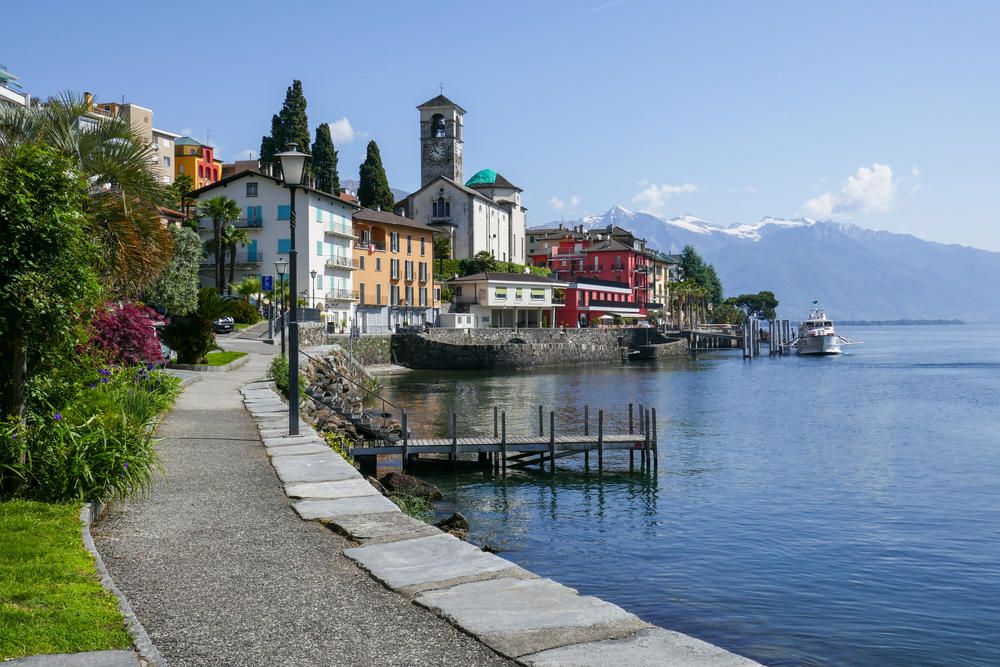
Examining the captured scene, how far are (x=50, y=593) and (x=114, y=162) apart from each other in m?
16.7

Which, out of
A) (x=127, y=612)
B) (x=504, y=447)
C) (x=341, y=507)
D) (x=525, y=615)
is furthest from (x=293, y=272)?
(x=525, y=615)

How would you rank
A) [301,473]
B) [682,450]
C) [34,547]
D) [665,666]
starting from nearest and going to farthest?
[665,666] < [34,547] < [301,473] < [682,450]

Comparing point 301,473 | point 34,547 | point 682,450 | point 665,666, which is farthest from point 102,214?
point 682,450

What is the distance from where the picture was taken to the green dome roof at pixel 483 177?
402ft

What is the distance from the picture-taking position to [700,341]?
125000 millimetres

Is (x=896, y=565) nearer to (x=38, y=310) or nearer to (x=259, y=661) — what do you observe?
(x=259, y=661)

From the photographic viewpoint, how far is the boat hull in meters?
113

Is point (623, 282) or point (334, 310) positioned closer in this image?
point (334, 310)

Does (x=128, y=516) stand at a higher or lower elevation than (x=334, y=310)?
lower

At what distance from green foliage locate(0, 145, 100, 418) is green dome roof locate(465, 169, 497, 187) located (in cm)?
11382

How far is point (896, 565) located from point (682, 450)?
1516cm

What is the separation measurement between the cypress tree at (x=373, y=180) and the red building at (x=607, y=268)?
89.0 ft

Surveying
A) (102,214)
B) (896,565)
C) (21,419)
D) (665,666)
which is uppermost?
(102,214)

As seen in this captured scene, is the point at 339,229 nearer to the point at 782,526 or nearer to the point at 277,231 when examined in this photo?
the point at 277,231
